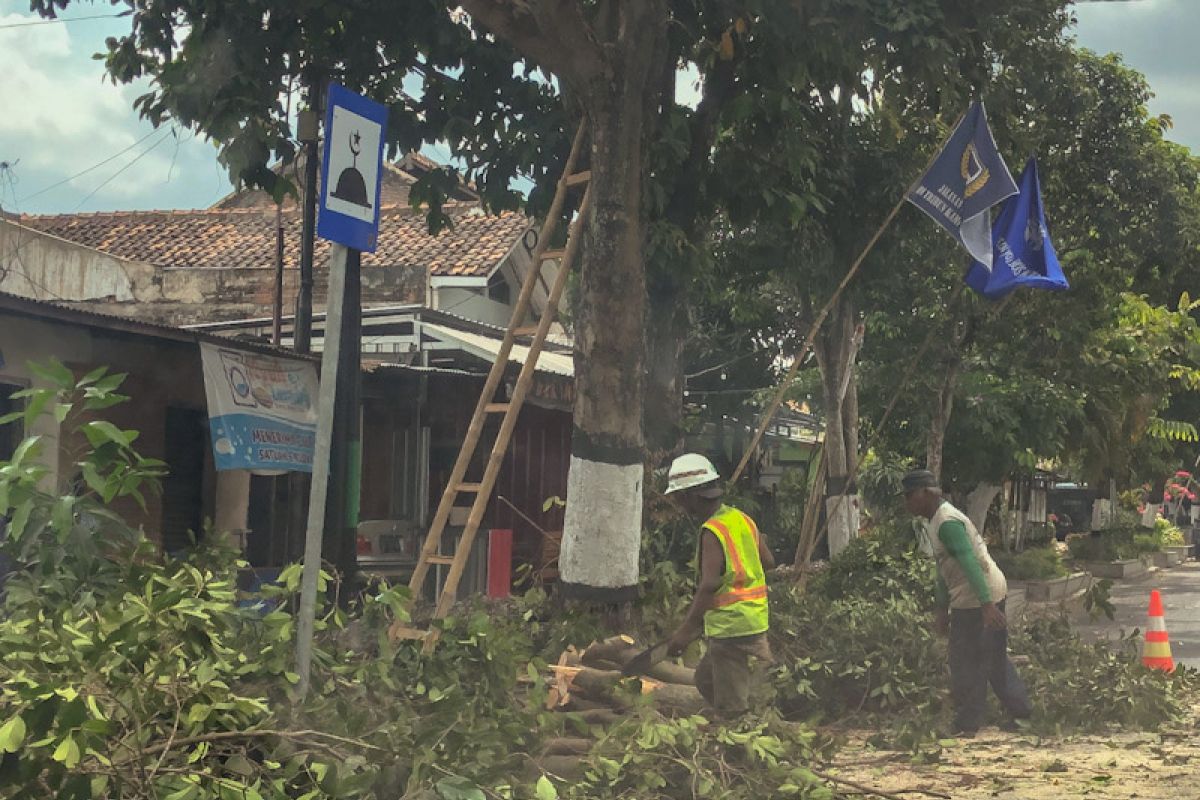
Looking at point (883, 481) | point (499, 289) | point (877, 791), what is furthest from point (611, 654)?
point (499, 289)

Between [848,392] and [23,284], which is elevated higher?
[23,284]

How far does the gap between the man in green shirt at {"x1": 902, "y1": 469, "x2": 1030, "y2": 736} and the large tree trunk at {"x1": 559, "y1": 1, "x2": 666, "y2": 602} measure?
5.72 ft

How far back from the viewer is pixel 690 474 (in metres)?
7.26

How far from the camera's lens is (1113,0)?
12.5 m

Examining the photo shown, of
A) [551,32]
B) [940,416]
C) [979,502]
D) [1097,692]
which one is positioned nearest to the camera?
[551,32]

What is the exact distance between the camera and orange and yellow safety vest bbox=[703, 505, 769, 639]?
7145 mm

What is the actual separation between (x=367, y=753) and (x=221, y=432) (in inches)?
315

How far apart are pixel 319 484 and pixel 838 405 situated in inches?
493

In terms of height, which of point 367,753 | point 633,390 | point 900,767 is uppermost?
point 633,390

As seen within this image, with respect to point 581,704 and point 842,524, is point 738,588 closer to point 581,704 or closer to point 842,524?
point 581,704

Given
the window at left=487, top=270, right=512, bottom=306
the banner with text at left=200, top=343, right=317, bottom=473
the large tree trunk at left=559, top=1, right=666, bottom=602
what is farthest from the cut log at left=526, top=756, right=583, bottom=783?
the window at left=487, top=270, right=512, bottom=306

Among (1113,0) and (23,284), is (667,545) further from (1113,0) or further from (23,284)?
(23,284)

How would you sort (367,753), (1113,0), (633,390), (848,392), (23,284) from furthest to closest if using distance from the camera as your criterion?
(23,284) → (848,392) → (1113,0) → (633,390) → (367,753)

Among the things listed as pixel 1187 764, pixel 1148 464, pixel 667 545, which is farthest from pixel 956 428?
pixel 1148 464
